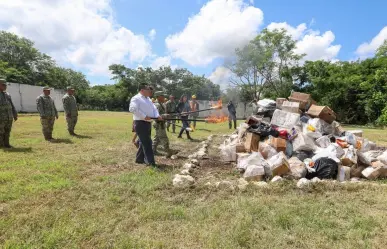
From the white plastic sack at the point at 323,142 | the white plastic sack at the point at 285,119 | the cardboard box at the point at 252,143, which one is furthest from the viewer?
the white plastic sack at the point at 285,119

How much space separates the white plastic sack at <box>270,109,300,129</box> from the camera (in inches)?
287

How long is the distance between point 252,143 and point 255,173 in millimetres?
1690

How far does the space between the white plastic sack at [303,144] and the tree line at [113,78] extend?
3780cm

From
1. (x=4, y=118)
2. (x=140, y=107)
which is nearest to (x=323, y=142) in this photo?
(x=140, y=107)

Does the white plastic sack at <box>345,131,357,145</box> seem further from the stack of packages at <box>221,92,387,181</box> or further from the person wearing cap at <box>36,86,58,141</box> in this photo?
the person wearing cap at <box>36,86,58,141</box>

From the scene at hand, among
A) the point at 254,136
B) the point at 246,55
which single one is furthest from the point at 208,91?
the point at 254,136

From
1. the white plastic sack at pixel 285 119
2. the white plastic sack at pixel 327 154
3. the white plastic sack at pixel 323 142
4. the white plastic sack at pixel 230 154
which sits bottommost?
the white plastic sack at pixel 230 154

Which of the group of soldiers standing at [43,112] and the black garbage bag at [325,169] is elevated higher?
the group of soldiers standing at [43,112]

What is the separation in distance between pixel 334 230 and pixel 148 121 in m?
4.06

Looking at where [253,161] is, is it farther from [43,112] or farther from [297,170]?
[43,112]

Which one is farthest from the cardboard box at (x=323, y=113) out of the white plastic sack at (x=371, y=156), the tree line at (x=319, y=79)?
the tree line at (x=319, y=79)

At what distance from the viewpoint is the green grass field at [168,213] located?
9.84ft

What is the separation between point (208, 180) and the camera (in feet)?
Answer: 17.4

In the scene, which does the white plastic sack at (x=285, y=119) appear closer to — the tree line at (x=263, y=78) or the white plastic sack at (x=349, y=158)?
the white plastic sack at (x=349, y=158)
